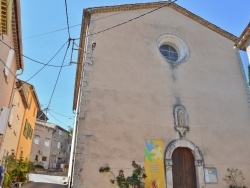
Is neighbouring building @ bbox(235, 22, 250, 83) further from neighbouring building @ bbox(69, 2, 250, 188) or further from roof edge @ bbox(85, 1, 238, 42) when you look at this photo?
roof edge @ bbox(85, 1, 238, 42)

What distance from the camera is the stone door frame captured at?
8258 millimetres

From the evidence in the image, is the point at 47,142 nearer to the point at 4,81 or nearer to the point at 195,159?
the point at 4,81

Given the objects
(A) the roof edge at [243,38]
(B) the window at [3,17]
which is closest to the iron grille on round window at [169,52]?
(A) the roof edge at [243,38]

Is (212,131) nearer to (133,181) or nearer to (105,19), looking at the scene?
(133,181)

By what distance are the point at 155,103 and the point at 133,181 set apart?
3041 millimetres

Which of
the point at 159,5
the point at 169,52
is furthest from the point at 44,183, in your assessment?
the point at 159,5

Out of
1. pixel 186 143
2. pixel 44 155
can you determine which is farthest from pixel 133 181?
pixel 44 155

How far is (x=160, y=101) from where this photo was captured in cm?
934

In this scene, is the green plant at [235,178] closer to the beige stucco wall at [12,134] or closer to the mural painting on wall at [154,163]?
the mural painting on wall at [154,163]

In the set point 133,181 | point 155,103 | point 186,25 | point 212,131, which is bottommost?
point 133,181

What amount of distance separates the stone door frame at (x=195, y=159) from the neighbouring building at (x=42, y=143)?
25273 mm

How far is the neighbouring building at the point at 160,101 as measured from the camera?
8.12m

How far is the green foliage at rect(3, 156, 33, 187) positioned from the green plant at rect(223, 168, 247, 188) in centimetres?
887

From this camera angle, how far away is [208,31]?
12.0 meters
